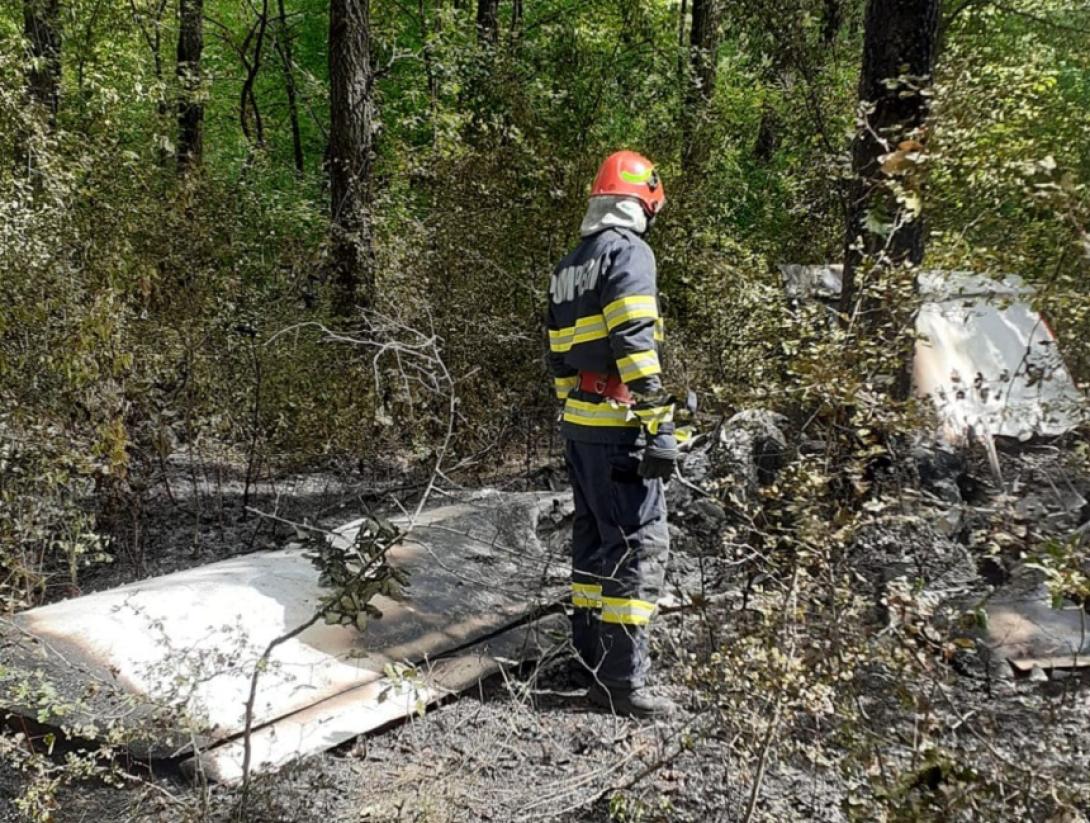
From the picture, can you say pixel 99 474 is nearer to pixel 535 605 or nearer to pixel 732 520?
pixel 535 605

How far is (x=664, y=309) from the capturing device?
6543mm

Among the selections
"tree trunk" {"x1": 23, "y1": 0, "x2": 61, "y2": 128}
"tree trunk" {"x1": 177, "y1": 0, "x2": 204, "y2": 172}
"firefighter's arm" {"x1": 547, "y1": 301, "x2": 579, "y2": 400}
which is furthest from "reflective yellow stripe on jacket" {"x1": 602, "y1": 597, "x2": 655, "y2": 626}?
"tree trunk" {"x1": 177, "y1": 0, "x2": 204, "y2": 172}

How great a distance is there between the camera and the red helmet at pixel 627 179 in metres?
3.41

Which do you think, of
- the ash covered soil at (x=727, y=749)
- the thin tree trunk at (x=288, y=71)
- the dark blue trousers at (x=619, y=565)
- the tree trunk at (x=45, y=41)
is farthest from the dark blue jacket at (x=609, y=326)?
the thin tree trunk at (x=288, y=71)

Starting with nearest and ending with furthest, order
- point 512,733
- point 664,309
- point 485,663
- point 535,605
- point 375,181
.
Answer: point 512,733
point 485,663
point 535,605
point 664,309
point 375,181

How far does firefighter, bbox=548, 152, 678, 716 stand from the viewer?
125 inches

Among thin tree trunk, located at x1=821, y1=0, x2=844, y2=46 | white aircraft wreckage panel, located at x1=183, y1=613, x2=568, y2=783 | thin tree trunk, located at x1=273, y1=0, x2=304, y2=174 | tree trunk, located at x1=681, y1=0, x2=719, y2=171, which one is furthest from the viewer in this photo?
thin tree trunk, located at x1=273, y1=0, x2=304, y2=174

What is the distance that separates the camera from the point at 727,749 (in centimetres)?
271

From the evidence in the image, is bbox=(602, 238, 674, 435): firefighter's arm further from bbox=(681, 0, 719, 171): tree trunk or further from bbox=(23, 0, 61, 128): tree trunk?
bbox=(23, 0, 61, 128): tree trunk

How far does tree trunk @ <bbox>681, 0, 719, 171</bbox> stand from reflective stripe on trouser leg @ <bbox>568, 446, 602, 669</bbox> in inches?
176

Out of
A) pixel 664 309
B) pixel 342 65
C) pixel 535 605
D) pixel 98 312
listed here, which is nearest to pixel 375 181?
pixel 342 65

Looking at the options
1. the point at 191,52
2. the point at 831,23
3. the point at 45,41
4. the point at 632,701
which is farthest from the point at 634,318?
the point at 191,52

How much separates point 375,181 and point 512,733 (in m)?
5.14

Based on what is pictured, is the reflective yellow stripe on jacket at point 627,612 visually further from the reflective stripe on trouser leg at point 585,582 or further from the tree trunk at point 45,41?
the tree trunk at point 45,41
